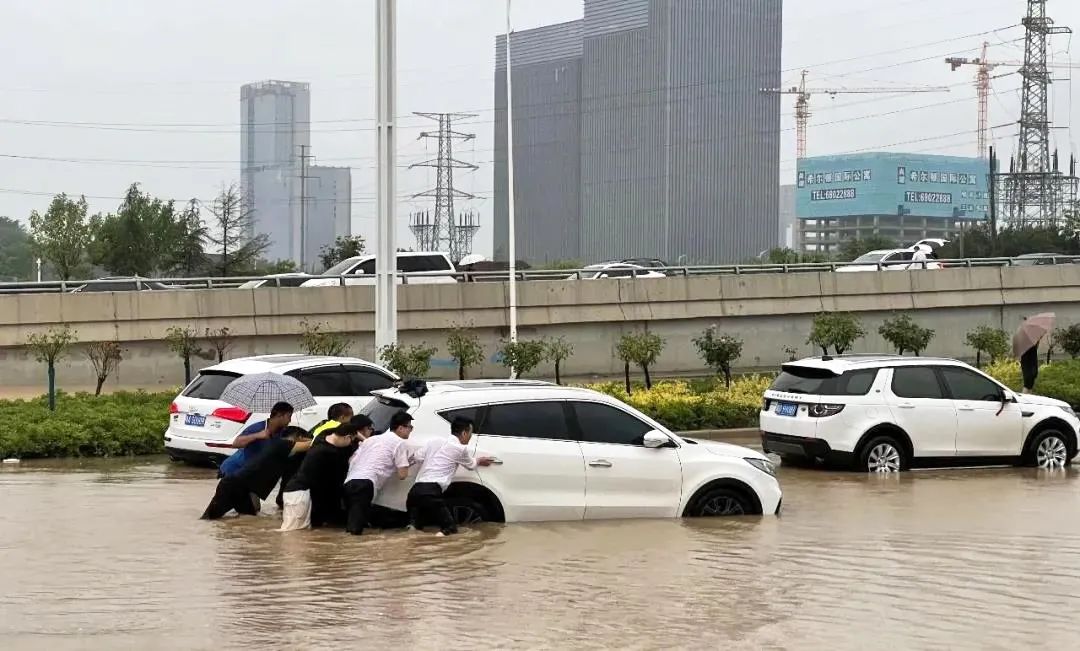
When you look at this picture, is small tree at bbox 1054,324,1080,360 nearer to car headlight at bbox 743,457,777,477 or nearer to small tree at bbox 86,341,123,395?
small tree at bbox 86,341,123,395

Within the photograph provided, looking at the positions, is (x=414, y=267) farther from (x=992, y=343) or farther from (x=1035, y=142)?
(x=1035, y=142)

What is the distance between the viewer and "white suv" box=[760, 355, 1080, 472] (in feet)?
56.5

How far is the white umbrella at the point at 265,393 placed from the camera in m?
14.6

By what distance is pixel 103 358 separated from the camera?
25922 millimetres

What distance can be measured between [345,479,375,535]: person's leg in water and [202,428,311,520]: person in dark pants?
1.04 m

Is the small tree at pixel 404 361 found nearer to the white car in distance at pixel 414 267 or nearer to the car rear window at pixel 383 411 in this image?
the car rear window at pixel 383 411

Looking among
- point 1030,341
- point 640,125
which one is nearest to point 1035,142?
point 640,125

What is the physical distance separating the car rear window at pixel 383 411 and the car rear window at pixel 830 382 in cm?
682

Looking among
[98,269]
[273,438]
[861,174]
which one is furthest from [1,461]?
[861,174]

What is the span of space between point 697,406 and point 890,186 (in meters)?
162

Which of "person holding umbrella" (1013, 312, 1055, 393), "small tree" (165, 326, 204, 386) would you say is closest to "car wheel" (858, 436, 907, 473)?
"person holding umbrella" (1013, 312, 1055, 393)

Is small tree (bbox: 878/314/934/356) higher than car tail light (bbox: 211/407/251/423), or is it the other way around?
small tree (bbox: 878/314/934/356)

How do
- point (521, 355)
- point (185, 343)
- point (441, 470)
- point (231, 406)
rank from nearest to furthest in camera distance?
point (441, 470) < point (231, 406) < point (521, 355) < point (185, 343)

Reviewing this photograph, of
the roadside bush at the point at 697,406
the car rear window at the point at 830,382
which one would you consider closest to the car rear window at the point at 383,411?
the car rear window at the point at 830,382
